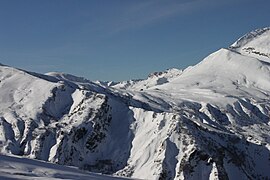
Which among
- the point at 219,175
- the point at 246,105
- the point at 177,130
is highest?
the point at 246,105

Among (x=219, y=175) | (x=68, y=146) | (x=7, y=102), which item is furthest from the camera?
(x=7, y=102)

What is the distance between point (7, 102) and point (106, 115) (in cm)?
2532

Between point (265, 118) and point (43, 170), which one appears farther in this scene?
point (265, 118)

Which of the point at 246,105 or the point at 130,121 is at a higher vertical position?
the point at 246,105

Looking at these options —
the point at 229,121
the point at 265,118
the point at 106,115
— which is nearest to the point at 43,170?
the point at 106,115

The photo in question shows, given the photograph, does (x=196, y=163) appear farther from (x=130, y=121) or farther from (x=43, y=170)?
(x=43, y=170)

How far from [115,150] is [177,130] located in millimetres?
13743

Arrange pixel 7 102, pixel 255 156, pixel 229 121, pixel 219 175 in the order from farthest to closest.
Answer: pixel 229 121
pixel 7 102
pixel 255 156
pixel 219 175

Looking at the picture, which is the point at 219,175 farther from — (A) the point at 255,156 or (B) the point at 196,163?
(A) the point at 255,156

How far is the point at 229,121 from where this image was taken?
173 m

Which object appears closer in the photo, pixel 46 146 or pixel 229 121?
pixel 46 146

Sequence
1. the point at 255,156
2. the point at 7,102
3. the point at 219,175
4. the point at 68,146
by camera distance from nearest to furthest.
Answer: the point at 219,175 → the point at 68,146 → the point at 255,156 → the point at 7,102

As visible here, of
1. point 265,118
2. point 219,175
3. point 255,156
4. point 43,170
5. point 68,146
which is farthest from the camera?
point 265,118

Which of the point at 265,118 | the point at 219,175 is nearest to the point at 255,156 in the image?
the point at 219,175
